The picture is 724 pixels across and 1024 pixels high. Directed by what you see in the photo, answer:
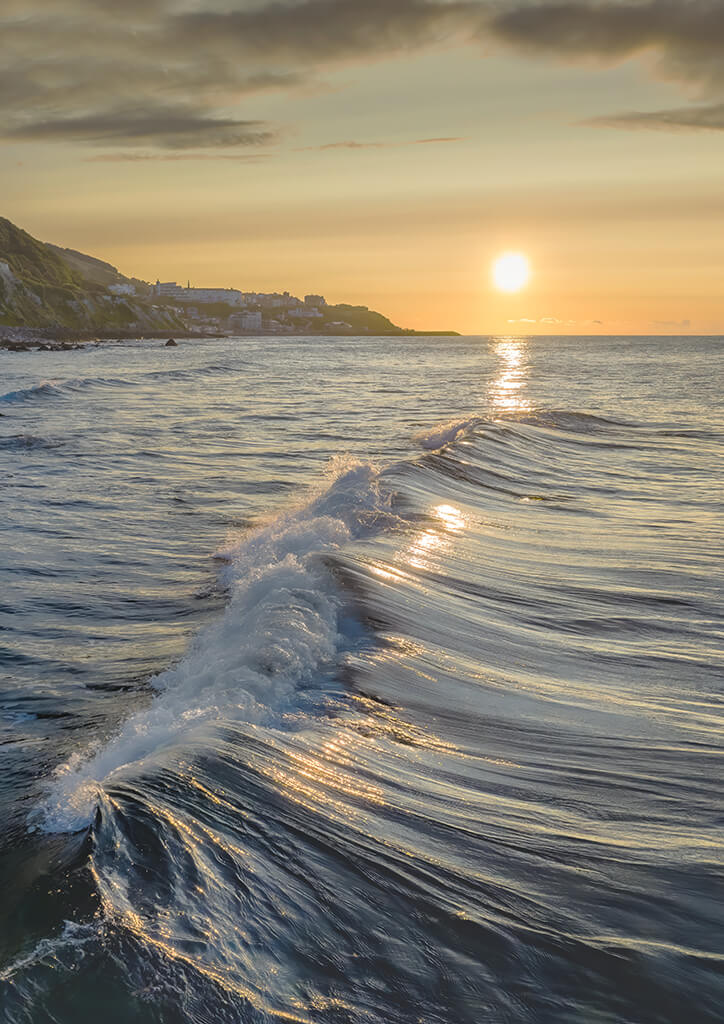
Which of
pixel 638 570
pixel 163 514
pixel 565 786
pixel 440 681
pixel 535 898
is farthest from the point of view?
pixel 163 514

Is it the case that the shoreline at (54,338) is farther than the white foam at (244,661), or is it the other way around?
the shoreline at (54,338)

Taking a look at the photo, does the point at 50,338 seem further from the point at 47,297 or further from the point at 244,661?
the point at 244,661

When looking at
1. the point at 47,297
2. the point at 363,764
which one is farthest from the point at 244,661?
the point at 47,297

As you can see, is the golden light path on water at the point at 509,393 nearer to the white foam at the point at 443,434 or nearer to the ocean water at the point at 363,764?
the white foam at the point at 443,434

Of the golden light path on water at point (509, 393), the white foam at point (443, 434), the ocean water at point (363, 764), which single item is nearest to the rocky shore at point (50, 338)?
the golden light path on water at point (509, 393)

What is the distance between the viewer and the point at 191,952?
3264mm

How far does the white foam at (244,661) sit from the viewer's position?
5027 mm

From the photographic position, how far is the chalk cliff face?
463ft

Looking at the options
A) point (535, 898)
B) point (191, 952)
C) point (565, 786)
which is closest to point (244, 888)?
point (191, 952)

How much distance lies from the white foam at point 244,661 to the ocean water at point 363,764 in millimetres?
37

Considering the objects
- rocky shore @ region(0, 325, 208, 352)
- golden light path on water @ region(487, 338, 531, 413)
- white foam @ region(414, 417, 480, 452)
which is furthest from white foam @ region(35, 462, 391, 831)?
rocky shore @ region(0, 325, 208, 352)

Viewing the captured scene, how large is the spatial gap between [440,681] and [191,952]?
3583 millimetres

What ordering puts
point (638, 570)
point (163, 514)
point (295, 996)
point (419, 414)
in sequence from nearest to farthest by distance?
point (295, 996) → point (638, 570) → point (163, 514) → point (419, 414)

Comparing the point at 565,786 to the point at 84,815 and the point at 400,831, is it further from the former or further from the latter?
the point at 84,815
